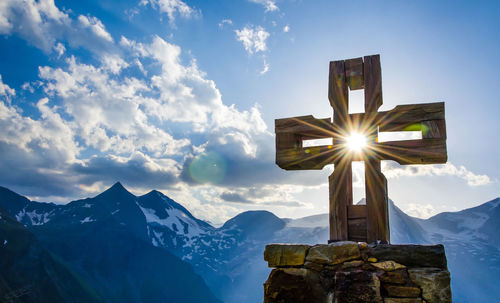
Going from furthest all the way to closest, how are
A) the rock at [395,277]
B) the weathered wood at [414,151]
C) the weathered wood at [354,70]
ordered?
the weathered wood at [354,70] → the weathered wood at [414,151] → the rock at [395,277]

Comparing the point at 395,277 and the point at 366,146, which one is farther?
the point at 366,146

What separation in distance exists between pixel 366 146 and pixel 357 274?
186cm

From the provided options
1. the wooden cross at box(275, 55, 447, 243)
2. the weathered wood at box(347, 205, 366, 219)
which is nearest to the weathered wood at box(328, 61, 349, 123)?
the wooden cross at box(275, 55, 447, 243)

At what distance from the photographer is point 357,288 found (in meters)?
4.16

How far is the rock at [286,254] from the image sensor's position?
15.5 ft

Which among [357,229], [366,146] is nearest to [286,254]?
[357,229]

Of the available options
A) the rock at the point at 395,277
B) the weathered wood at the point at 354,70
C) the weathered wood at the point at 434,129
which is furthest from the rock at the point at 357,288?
the weathered wood at the point at 354,70

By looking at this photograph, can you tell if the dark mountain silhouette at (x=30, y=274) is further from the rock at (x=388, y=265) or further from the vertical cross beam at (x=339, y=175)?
the rock at (x=388, y=265)

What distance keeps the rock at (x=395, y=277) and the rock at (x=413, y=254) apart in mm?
138

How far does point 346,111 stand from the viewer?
5.71m

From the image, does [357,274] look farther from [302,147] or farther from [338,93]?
[338,93]

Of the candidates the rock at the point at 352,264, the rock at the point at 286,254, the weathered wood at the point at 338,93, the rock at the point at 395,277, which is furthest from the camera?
the weathered wood at the point at 338,93

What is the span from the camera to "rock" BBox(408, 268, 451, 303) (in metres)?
4.05

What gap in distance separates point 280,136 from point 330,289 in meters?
2.33
